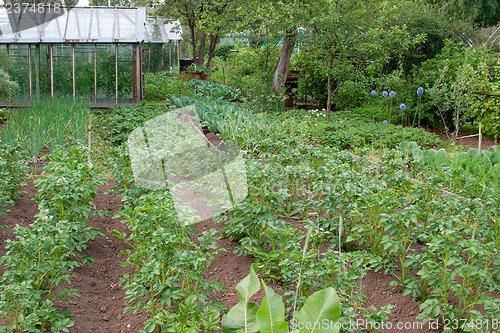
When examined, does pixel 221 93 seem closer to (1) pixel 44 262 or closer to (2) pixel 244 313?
(1) pixel 44 262

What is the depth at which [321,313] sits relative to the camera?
2.59 m

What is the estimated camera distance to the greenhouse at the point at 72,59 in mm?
14914

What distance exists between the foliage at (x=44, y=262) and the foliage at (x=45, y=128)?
3417 millimetres

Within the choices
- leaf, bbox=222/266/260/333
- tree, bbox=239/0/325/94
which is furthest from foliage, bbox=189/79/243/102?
leaf, bbox=222/266/260/333

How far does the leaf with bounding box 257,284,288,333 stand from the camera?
101 inches

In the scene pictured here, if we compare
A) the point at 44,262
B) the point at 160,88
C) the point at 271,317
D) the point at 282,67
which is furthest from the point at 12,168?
A: the point at 160,88

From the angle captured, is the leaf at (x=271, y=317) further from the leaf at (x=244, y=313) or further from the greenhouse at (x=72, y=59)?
the greenhouse at (x=72, y=59)

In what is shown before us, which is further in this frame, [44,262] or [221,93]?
[221,93]

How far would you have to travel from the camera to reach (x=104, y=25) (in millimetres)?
15664

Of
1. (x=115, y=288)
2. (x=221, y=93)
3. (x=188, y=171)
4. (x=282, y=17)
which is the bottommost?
(x=221, y=93)

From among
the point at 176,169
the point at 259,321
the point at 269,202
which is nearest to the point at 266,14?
the point at 176,169

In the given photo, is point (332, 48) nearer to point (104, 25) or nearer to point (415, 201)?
point (104, 25)

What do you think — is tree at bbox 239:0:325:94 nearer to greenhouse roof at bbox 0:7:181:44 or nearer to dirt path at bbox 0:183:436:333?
greenhouse roof at bbox 0:7:181:44

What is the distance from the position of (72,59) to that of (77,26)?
882 mm
